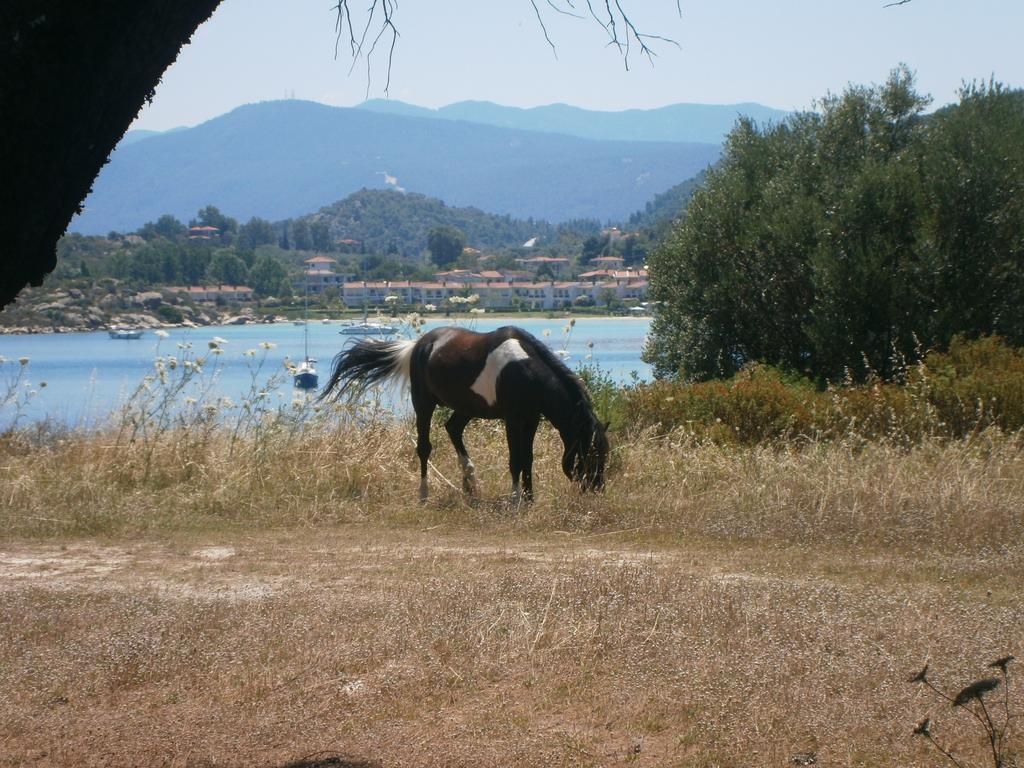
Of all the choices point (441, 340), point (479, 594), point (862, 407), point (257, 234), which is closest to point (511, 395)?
point (441, 340)

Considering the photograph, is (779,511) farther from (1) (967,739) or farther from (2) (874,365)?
(2) (874,365)

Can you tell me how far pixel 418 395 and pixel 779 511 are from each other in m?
3.94

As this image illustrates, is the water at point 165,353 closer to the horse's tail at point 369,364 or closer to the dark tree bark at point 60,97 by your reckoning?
the horse's tail at point 369,364

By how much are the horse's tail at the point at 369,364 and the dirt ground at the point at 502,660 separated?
391 cm

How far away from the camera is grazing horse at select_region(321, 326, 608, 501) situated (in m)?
10.2

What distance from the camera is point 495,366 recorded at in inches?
410

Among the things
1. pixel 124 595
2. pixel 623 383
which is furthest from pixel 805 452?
pixel 124 595

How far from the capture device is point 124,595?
702 centimetres

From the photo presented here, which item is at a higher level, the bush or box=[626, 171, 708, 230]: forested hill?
box=[626, 171, 708, 230]: forested hill

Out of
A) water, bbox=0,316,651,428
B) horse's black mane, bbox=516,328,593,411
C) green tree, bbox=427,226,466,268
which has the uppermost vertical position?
green tree, bbox=427,226,466,268

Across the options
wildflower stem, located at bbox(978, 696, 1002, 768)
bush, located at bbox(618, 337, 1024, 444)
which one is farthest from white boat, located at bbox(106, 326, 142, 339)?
wildflower stem, located at bbox(978, 696, 1002, 768)

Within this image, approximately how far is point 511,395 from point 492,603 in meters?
4.16

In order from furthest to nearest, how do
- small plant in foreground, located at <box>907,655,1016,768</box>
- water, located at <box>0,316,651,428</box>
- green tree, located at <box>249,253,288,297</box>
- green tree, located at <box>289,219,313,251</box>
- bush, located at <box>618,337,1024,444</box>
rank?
green tree, located at <box>289,219,313,251</box> → green tree, located at <box>249,253,288,297</box> → water, located at <box>0,316,651,428</box> → bush, located at <box>618,337,1024,444</box> → small plant in foreground, located at <box>907,655,1016,768</box>

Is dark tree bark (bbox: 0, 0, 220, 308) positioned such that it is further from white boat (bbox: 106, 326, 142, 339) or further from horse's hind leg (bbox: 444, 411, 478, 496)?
white boat (bbox: 106, 326, 142, 339)
